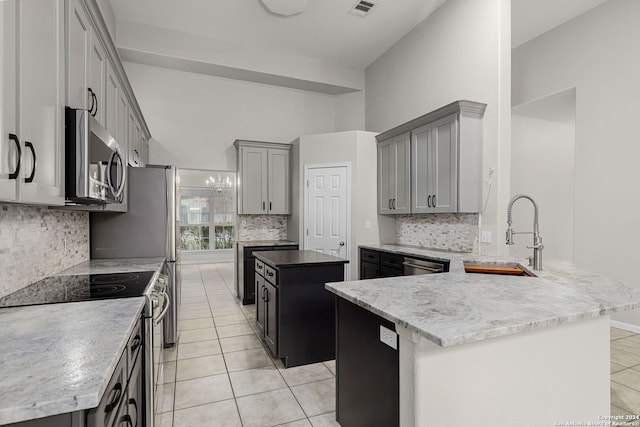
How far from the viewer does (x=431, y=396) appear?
4.16ft

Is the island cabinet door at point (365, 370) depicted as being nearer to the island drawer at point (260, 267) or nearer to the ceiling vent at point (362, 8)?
the island drawer at point (260, 267)

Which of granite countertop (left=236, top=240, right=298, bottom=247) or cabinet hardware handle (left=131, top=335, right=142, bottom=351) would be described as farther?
granite countertop (left=236, top=240, right=298, bottom=247)

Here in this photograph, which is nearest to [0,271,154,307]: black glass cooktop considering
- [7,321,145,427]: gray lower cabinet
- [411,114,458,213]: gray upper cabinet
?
[7,321,145,427]: gray lower cabinet

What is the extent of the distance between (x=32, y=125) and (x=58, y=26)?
2.04 ft

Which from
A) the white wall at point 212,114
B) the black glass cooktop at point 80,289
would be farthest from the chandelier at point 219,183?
the black glass cooktop at point 80,289

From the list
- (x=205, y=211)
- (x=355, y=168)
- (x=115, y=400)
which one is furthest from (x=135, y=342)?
(x=205, y=211)

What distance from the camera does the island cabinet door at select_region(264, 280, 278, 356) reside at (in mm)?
2918

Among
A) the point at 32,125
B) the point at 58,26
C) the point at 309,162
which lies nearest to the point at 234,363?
the point at 32,125

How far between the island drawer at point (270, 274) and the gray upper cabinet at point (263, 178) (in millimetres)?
2322

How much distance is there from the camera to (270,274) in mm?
3080

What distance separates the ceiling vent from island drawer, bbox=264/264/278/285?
3463 mm

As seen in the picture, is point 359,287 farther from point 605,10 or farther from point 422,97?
point 605,10

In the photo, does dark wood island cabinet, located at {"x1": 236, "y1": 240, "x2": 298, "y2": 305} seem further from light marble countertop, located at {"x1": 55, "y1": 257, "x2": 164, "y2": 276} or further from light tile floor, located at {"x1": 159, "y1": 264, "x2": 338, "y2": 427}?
light marble countertop, located at {"x1": 55, "y1": 257, "x2": 164, "y2": 276}

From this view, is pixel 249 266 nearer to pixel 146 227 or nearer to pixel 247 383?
pixel 146 227
